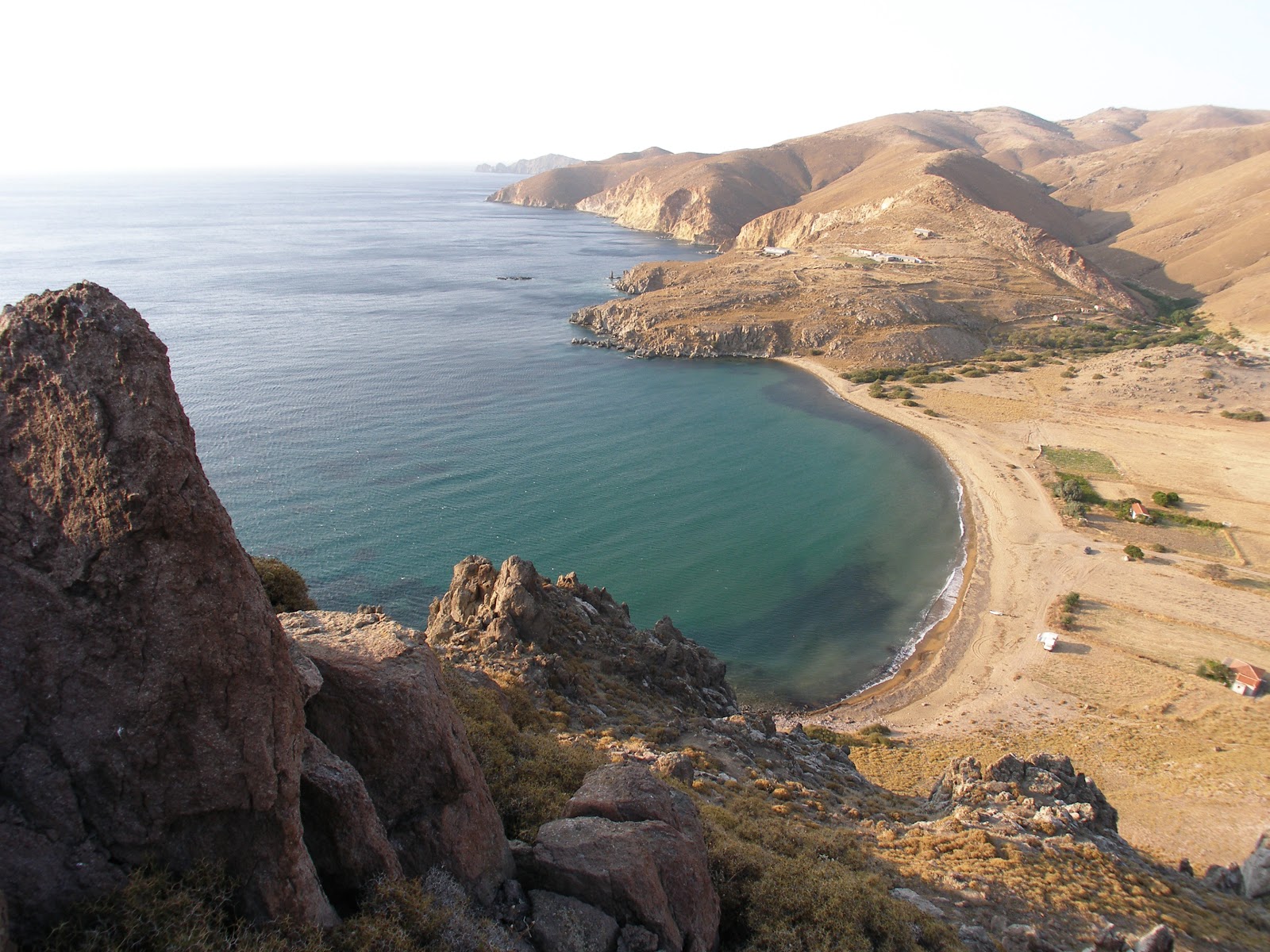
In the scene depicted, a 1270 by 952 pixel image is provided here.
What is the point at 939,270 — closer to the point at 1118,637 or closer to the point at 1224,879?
the point at 1118,637

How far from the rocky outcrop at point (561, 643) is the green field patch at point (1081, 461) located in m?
48.7

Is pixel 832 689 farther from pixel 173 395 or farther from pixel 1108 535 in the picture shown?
pixel 173 395

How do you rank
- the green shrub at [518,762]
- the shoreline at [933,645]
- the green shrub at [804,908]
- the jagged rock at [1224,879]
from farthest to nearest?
1. the shoreline at [933,645]
2. the jagged rock at [1224,879]
3. the green shrub at [518,762]
4. the green shrub at [804,908]

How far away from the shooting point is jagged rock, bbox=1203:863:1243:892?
2005 centimetres

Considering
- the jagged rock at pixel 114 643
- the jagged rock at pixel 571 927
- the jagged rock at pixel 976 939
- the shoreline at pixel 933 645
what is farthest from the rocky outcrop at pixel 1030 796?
the jagged rock at pixel 114 643

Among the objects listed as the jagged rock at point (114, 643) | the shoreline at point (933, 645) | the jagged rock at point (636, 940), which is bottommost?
the shoreline at point (933, 645)

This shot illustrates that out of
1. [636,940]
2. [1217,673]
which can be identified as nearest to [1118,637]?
[1217,673]

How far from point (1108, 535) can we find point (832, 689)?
1180 inches

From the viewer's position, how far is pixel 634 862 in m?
11.6

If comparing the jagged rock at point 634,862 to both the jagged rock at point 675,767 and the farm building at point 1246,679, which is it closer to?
the jagged rock at point 675,767

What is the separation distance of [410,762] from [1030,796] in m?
21.4

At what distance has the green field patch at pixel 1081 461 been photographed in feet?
207

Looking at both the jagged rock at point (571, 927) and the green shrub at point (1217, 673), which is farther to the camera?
the green shrub at point (1217, 673)

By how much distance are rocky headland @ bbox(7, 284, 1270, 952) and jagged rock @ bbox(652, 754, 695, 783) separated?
0.30 feet
